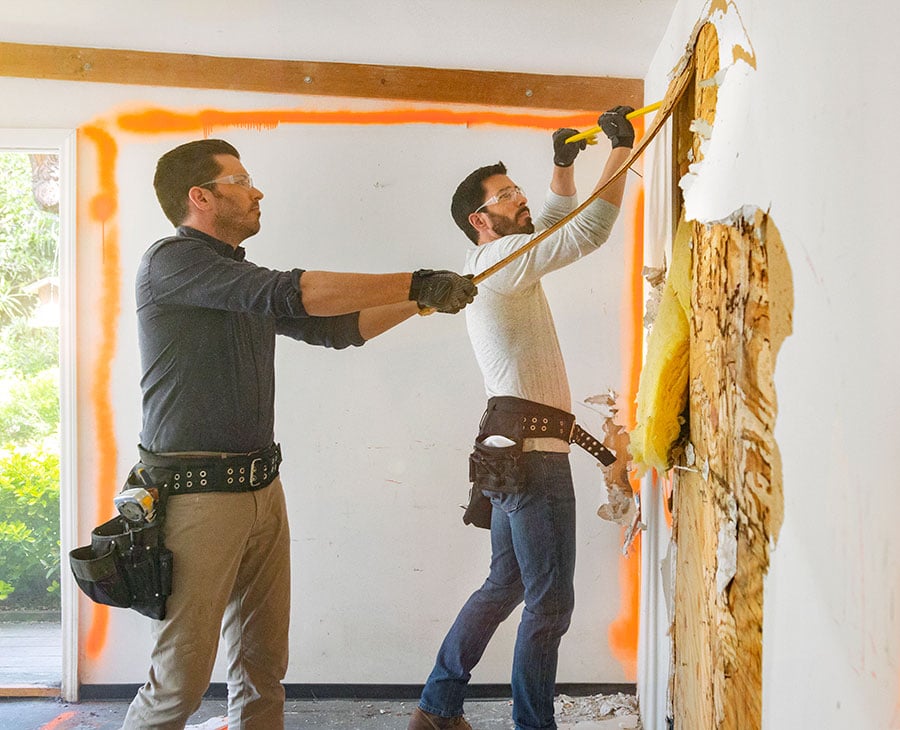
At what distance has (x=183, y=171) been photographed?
2.21 m

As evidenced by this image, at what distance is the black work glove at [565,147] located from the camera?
2.14m

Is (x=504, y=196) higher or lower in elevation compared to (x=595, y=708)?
higher

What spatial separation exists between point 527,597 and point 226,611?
2.62ft

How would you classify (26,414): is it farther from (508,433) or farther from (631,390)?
(631,390)

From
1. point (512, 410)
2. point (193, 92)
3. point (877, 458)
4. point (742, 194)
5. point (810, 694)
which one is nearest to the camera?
point (877, 458)

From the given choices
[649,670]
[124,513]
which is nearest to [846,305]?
[124,513]

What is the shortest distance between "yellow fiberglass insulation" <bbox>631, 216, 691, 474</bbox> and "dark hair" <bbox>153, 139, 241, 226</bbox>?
1.24m

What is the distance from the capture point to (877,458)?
0.80 m

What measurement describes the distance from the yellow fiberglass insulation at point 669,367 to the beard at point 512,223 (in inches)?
22.1

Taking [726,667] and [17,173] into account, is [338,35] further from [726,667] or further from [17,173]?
[726,667]

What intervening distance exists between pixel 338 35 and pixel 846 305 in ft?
5.74

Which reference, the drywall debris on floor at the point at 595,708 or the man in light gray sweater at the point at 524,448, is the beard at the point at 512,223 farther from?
the drywall debris on floor at the point at 595,708

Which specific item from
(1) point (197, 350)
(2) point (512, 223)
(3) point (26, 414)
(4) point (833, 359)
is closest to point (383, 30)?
(2) point (512, 223)

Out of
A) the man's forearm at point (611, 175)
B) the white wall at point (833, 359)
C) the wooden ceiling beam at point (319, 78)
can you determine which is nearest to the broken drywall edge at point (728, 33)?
the white wall at point (833, 359)
